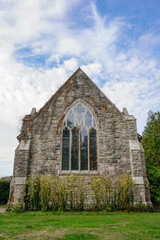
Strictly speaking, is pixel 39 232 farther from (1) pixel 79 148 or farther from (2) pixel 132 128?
(2) pixel 132 128

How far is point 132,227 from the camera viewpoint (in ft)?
18.9

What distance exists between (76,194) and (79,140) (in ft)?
10.1

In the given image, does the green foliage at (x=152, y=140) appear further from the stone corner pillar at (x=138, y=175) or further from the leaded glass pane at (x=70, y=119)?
the leaded glass pane at (x=70, y=119)

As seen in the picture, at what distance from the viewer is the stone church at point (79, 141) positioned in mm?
10766

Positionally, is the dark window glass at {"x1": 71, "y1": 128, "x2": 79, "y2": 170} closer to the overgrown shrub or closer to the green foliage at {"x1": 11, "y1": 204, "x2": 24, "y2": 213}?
the overgrown shrub

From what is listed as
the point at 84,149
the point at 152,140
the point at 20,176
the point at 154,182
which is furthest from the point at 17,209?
the point at 152,140

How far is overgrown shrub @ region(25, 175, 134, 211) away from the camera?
9992 mm

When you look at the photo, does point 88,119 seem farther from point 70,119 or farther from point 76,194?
point 76,194

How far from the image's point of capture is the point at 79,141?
1161 centimetres

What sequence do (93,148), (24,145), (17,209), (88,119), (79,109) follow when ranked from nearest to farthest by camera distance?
(17,209), (24,145), (93,148), (88,119), (79,109)

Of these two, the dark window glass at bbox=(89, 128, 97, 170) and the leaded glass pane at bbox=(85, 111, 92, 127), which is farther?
the leaded glass pane at bbox=(85, 111, 92, 127)

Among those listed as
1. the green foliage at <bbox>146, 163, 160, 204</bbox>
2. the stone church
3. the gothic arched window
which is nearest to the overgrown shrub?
the stone church

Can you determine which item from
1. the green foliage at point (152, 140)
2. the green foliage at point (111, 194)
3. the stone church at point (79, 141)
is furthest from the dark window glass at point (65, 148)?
the green foliage at point (152, 140)

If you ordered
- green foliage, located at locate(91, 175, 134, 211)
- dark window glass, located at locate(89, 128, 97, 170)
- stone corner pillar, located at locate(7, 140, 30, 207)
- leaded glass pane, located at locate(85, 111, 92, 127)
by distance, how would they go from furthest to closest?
leaded glass pane, located at locate(85, 111, 92, 127)
dark window glass, located at locate(89, 128, 97, 170)
stone corner pillar, located at locate(7, 140, 30, 207)
green foliage, located at locate(91, 175, 134, 211)
